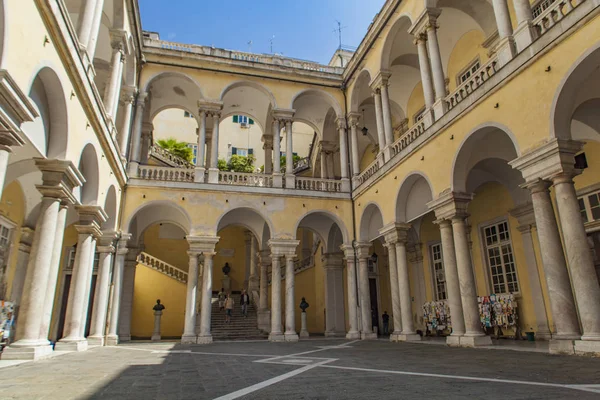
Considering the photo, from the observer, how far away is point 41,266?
8398 mm

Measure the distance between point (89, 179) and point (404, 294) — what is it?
423 inches

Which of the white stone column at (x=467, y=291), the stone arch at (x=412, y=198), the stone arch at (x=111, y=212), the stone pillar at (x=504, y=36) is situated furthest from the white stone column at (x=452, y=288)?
the stone arch at (x=111, y=212)

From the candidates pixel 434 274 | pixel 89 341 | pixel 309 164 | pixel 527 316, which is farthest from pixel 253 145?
pixel 527 316

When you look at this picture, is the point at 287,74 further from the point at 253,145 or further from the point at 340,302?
the point at 253,145

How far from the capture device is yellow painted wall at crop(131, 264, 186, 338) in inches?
807

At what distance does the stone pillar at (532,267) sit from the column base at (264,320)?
1125 centimetres

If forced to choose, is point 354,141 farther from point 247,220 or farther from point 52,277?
point 52,277

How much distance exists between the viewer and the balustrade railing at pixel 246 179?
58.3ft

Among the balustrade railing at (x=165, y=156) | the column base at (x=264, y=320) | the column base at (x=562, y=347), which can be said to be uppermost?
the balustrade railing at (x=165, y=156)

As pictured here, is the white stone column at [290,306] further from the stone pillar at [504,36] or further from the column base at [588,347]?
the stone pillar at [504,36]

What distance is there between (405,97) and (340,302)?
1040 cm

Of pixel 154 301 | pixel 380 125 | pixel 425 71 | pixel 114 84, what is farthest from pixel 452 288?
pixel 154 301

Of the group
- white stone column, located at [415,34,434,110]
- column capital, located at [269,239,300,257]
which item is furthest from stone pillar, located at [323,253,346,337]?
white stone column, located at [415,34,434,110]

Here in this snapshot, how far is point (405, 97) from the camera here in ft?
64.7
